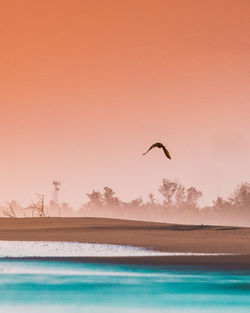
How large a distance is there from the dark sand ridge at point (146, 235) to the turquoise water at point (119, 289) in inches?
91.6

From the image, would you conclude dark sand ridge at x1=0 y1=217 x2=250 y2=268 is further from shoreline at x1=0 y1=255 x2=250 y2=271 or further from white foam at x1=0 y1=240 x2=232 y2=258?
white foam at x1=0 y1=240 x2=232 y2=258

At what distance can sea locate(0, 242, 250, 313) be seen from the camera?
53.0 feet

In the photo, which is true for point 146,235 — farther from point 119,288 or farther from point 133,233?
point 119,288

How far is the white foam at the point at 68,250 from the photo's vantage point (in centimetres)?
2525

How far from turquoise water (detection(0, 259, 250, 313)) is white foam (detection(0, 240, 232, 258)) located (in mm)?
3220

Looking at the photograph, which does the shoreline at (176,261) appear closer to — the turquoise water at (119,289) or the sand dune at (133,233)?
the turquoise water at (119,289)

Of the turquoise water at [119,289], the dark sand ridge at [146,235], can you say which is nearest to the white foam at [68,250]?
the dark sand ridge at [146,235]

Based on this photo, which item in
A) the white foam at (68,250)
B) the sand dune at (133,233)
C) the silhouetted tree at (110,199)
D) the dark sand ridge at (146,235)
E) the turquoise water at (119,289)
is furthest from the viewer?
the silhouetted tree at (110,199)

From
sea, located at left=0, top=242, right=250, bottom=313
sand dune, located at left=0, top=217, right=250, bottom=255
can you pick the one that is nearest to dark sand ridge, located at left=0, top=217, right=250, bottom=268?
sand dune, located at left=0, top=217, right=250, bottom=255

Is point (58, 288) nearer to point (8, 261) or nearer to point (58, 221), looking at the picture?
point (8, 261)

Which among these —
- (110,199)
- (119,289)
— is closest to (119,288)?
(119,289)

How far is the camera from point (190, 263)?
22703 mm

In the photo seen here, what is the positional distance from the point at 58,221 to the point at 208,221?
44313 mm

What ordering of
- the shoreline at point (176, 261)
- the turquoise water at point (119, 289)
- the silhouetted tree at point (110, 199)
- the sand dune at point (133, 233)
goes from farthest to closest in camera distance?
1. the silhouetted tree at point (110, 199)
2. the sand dune at point (133, 233)
3. the shoreline at point (176, 261)
4. the turquoise water at point (119, 289)
